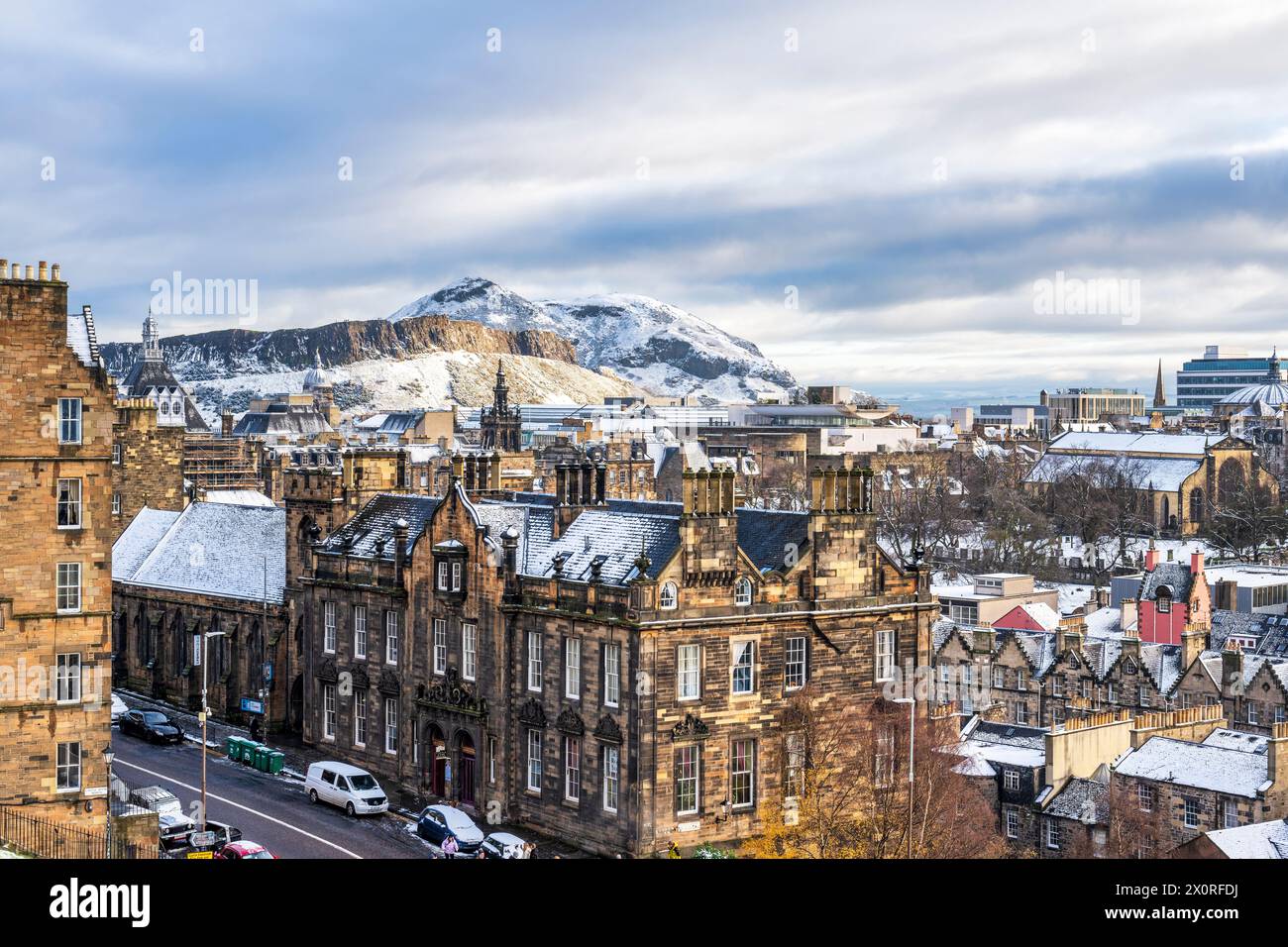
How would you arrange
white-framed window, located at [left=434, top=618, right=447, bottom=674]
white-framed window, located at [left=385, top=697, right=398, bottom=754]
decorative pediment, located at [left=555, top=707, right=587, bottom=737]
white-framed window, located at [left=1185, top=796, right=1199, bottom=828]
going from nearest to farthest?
1. decorative pediment, located at [left=555, top=707, right=587, bottom=737]
2. white-framed window, located at [left=434, top=618, right=447, bottom=674]
3. white-framed window, located at [left=1185, top=796, right=1199, bottom=828]
4. white-framed window, located at [left=385, top=697, right=398, bottom=754]

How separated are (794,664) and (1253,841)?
15.1 metres

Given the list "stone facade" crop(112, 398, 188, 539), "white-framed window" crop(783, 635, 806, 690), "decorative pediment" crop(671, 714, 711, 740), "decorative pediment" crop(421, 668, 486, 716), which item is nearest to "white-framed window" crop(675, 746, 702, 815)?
"decorative pediment" crop(671, 714, 711, 740)

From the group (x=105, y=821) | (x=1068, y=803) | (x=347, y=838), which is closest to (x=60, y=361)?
(x=105, y=821)

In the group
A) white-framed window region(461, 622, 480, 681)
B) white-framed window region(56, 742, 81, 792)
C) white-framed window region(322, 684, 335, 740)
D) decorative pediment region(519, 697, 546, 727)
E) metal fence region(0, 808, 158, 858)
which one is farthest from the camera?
white-framed window region(322, 684, 335, 740)

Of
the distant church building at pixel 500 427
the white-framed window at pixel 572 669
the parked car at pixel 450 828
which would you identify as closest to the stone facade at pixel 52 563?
the parked car at pixel 450 828

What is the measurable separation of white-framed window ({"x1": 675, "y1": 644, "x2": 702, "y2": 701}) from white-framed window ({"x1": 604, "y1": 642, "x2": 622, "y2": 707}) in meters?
1.81

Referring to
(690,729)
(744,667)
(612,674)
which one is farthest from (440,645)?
(744,667)

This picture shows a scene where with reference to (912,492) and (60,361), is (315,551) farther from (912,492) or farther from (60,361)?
(912,492)

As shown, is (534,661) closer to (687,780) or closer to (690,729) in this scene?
(690,729)

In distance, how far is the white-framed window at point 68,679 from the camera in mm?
45312

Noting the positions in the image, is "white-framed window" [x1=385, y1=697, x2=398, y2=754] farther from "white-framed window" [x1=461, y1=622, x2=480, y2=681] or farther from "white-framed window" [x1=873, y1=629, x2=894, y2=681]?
"white-framed window" [x1=873, y1=629, x2=894, y2=681]

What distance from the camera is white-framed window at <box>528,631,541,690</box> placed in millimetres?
50938

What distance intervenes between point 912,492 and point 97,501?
427 feet
